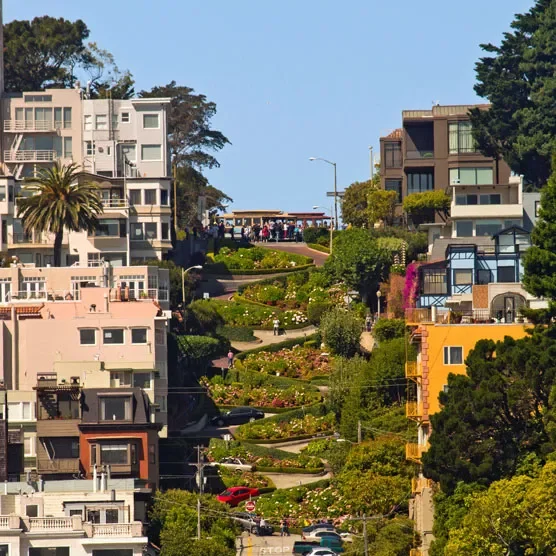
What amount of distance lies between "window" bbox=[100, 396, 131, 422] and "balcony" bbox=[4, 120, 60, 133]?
185 feet

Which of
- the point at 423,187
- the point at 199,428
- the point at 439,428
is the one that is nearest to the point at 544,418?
the point at 439,428

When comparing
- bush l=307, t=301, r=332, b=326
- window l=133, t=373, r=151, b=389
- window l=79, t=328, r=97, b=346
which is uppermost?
bush l=307, t=301, r=332, b=326

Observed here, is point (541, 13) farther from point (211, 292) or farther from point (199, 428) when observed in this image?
point (199, 428)

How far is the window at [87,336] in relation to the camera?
484ft

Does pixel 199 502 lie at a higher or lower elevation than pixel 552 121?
lower

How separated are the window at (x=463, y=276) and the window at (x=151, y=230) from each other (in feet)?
121

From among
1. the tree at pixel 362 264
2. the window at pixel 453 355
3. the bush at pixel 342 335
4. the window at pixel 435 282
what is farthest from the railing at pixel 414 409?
the tree at pixel 362 264

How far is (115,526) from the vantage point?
116 metres

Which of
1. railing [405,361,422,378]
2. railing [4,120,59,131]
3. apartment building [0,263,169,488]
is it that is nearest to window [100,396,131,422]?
apartment building [0,263,169,488]

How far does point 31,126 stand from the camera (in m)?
188

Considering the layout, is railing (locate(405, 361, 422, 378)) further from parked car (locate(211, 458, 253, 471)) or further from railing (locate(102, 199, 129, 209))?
railing (locate(102, 199, 129, 209))

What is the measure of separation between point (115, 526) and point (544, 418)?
2029cm

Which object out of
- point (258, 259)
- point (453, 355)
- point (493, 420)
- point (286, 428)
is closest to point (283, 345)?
point (286, 428)

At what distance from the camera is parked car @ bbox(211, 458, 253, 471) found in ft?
458
